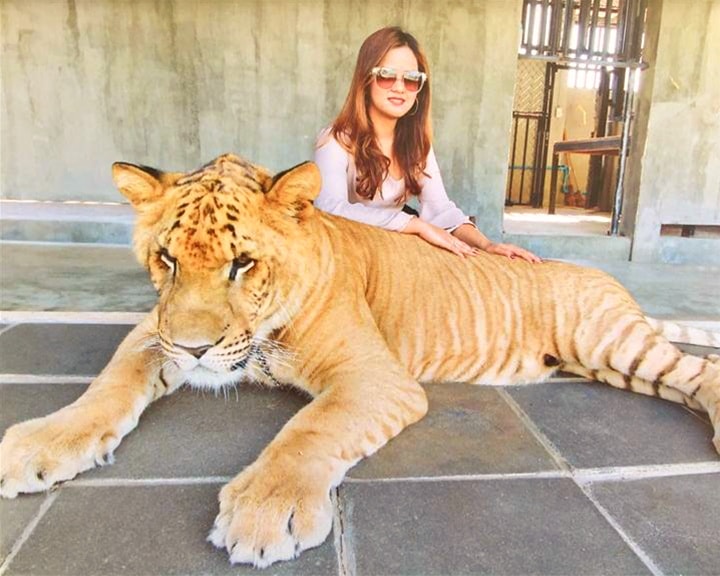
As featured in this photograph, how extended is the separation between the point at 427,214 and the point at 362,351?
1604 mm

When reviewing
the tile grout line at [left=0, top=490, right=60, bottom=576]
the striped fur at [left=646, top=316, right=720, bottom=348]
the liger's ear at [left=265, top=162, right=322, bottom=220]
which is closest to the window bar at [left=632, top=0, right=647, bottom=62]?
the striped fur at [left=646, top=316, right=720, bottom=348]

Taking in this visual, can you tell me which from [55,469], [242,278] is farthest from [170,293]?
[55,469]

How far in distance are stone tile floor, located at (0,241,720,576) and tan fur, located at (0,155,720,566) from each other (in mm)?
79

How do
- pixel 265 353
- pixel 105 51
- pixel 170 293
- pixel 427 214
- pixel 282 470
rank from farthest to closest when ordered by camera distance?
1. pixel 105 51
2. pixel 427 214
3. pixel 265 353
4. pixel 170 293
5. pixel 282 470

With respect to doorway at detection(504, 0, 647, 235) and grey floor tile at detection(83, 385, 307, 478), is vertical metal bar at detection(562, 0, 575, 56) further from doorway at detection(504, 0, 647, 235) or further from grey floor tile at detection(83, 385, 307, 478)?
grey floor tile at detection(83, 385, 307, 478)

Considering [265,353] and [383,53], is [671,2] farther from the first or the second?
[265,353]

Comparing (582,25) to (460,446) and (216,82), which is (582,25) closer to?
(216,82)

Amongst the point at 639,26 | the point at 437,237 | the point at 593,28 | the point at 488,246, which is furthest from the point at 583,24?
the point at 437,237

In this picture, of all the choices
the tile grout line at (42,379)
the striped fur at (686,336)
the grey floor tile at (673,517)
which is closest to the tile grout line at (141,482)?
the tile grout line at (42,379)

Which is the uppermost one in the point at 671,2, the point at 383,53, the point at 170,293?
the point at 671,2

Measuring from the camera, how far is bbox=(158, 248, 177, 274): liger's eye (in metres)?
1.72

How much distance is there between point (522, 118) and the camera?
39.2 ft

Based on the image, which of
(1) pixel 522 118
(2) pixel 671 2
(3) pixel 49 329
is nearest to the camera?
(3) pixel 49 329

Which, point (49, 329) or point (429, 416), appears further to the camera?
point (49, 329)
